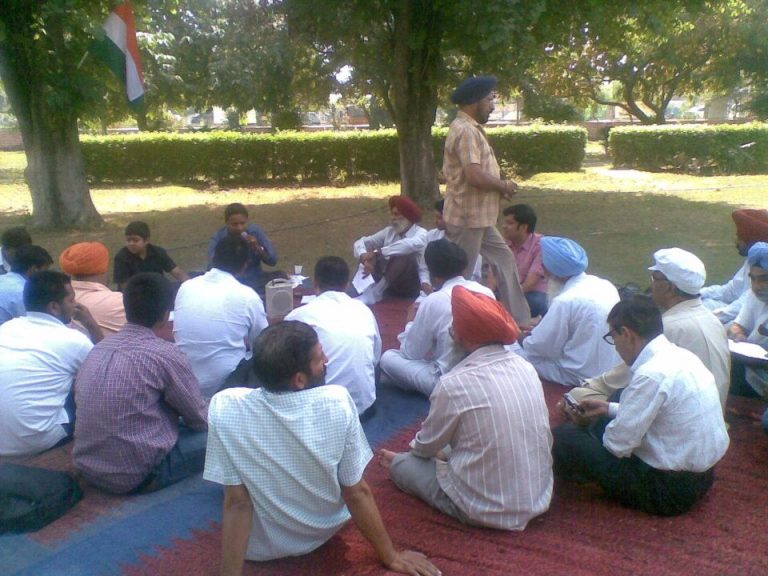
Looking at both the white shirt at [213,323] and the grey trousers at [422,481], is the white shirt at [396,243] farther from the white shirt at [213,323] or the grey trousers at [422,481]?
the grey trousers at [422,481]

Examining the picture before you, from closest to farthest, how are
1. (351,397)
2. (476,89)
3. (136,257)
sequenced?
1. (351,397)
2. (476,89)
3. (136,257)

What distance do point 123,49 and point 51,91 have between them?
8.15 ft

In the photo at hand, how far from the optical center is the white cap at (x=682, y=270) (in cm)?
386

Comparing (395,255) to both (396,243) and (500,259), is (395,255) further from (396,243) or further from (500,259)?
(500,259)

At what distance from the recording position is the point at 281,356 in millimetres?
2645

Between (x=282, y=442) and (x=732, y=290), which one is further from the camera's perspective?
(x=732, y=290)

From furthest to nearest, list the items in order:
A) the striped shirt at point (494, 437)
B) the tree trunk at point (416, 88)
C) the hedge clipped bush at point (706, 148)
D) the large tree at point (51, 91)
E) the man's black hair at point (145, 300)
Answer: the hedge clipped bush at point (706, 148) → the tree trunk at point (416, 88) → the large tree at point (51, 91) → the man's black hair at point (145, 300) → the striped shirt at point (494, 437)

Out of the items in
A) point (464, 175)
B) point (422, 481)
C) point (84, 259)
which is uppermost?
point (464, 175)

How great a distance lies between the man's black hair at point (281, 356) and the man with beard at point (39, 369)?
1.61 m

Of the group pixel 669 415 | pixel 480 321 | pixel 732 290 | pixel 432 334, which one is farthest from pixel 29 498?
pixel 732 290

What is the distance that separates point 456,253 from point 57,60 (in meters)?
9.17

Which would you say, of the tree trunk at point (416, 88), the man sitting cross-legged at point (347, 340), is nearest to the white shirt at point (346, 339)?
the man sitting cross-legged at point (347, 340)

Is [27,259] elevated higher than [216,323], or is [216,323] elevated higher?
[27,259]

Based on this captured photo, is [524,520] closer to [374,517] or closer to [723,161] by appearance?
[374,517]
